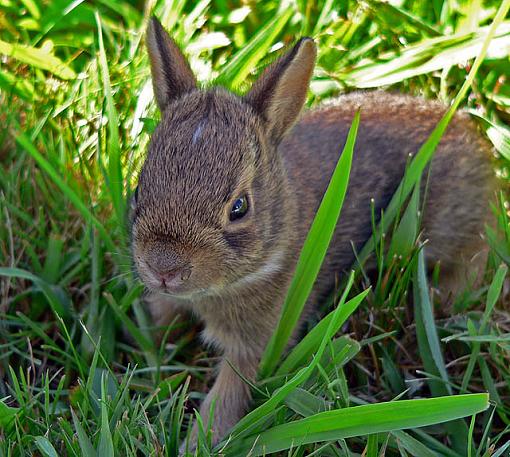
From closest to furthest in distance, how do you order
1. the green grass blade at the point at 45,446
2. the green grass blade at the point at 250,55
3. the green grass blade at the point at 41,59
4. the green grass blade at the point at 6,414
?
the green grass blade at the point at 45,446 → the green grass blade at the point at 6,414 → the green grass blade at the point at 250,55 → the green grass blade at the point at 41,59

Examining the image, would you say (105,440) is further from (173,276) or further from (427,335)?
(427,335)

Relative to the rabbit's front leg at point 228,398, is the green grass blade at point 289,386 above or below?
above

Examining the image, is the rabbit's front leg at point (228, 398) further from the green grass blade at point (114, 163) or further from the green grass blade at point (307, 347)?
the green grass blade at point (114, 163)

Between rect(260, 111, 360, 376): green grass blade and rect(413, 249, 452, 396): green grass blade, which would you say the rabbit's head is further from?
rect(413, 249, 452, 396): green grass blade

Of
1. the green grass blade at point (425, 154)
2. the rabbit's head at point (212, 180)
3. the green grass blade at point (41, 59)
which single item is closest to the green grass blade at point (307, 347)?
the rabbit's head at point (212, 180)

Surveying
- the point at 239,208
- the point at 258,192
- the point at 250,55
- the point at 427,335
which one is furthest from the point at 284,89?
the point at 250,55

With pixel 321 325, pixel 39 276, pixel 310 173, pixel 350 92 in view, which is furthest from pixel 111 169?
pixel 350 92

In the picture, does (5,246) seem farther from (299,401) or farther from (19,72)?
(299,401)
